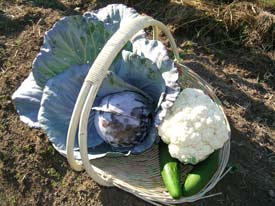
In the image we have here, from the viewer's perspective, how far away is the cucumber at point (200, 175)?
8.50 feet

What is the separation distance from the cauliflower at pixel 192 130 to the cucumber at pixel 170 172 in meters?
0.05

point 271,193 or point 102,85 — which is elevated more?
point 102,85

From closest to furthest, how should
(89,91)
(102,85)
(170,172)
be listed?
(89,91), (170,172), (102,85)

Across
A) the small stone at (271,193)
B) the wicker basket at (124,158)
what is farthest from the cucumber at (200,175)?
the small stone at (271,193)

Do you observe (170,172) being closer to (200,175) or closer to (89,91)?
(200,175)

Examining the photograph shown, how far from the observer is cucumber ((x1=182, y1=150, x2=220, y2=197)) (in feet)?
8.50

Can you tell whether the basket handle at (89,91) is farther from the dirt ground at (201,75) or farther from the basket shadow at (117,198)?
the dirt ground at (201,75)

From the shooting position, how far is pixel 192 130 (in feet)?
8.69

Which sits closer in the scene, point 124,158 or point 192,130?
point 192,130

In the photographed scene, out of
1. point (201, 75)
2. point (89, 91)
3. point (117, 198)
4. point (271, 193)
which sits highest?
point (89, 91)

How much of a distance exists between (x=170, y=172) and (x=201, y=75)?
3.40 ft

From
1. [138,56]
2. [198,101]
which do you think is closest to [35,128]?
[138,56]

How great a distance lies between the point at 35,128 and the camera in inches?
122

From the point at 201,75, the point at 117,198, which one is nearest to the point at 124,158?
the point at 117,198
